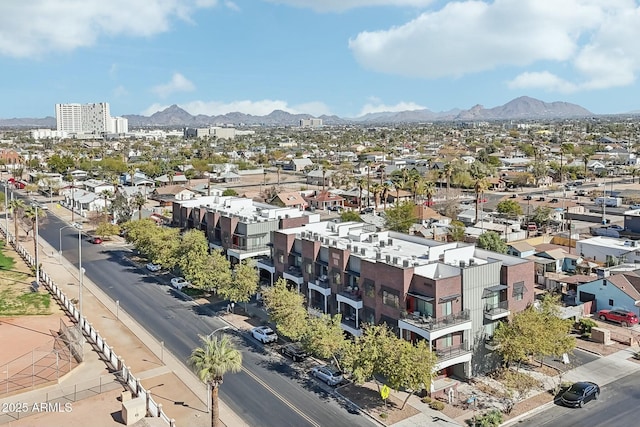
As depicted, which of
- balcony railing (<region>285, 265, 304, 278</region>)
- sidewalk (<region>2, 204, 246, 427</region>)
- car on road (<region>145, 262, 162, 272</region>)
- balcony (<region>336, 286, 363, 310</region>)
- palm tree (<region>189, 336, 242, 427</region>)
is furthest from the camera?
car on road (<region>145, 262, 162, 272</region>)

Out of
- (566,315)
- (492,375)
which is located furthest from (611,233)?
(492,375)

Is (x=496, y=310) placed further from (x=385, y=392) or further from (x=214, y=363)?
(x=214, y=363)

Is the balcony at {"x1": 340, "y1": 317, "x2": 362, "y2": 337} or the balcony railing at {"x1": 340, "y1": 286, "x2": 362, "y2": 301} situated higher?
the balcony railing at {"x1": 340, "y1": 286, "x2": 362, "y2": 301}

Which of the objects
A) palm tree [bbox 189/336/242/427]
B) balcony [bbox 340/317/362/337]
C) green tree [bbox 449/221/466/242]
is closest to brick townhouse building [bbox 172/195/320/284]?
balcony [bbox 340/317/362/337]

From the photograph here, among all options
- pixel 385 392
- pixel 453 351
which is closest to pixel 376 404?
pixel 385 392

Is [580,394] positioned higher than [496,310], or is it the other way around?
[496,310]

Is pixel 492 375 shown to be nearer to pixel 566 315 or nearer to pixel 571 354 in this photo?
pixel 571 354

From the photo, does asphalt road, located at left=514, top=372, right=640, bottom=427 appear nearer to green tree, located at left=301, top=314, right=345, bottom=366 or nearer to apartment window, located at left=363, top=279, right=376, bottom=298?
green tree, located at left=301, top=314, right=345, bottom=366
